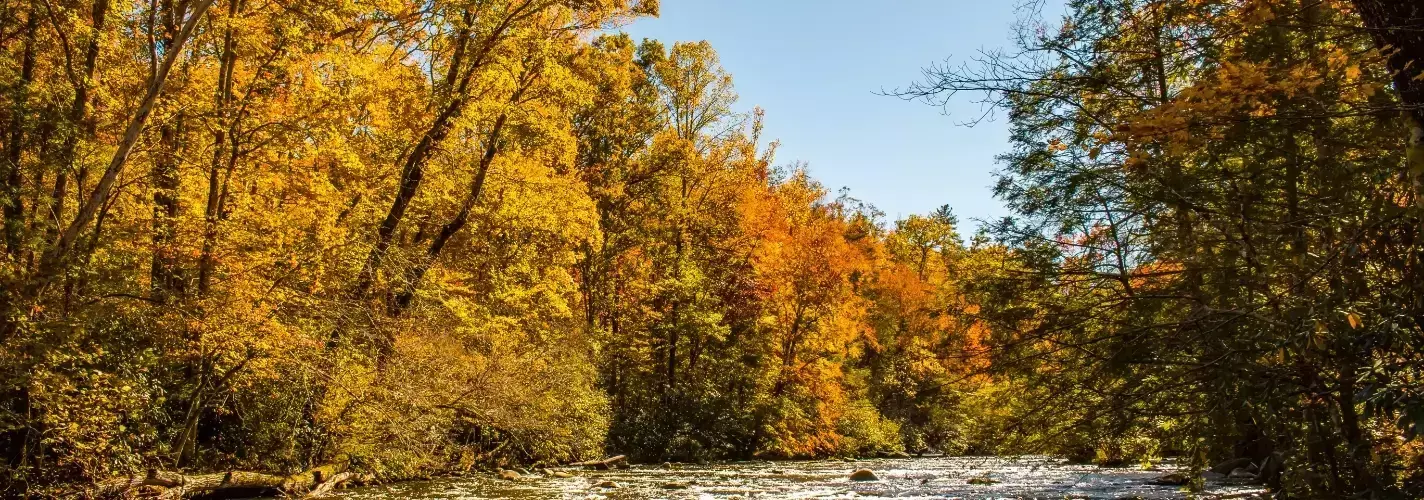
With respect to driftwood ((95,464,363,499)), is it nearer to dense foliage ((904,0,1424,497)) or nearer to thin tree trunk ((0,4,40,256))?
thin tree trunk ((0,4,40,256))

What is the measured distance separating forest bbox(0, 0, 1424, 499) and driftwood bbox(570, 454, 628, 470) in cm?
33

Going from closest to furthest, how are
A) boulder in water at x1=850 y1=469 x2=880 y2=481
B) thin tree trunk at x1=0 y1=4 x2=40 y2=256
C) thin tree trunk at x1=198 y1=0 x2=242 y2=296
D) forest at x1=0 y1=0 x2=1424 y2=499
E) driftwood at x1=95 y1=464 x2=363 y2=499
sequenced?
forest at x1=0 y1=0 x2=1424 y2=499 → thin tree trunk at x1=0 y1=4 x2=40 y2=256 → driftwood at x1=95 y1=464 x2=363 y2=499 → thin tree trunk at x1=198 y1=0 x2=242 y2=296 → boulder in water at x1=850 y1=469 x2=880 y2=481

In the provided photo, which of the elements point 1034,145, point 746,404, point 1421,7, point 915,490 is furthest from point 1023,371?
point 746,404

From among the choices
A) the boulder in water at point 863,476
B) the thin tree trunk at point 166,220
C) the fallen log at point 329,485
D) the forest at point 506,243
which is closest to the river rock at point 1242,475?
the forest at point 506,243

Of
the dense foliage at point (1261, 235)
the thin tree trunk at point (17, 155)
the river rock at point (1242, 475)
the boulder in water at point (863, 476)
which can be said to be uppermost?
the thin tree trunk at point (17, 155)

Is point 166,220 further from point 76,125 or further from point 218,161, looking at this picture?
point 76,125

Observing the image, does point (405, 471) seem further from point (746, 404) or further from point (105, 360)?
point (746, 404)

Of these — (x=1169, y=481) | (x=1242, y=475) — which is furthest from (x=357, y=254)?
(x=1242, y=475)

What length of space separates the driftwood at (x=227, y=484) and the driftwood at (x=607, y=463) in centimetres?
648

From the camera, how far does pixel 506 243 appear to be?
17188 millimetres

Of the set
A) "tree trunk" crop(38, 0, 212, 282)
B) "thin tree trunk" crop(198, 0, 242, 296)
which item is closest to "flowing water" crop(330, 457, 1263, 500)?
"thin tree trunk" crop(198, 0, 242, 296)

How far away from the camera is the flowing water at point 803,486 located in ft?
42.4

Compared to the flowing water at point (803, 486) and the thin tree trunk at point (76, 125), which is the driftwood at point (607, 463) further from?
the thin tree trunk at point (76, 125)

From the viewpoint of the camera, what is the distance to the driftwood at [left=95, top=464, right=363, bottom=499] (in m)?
9.65
